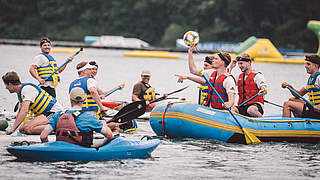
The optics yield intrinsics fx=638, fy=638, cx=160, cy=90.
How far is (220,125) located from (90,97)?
2.00 meters

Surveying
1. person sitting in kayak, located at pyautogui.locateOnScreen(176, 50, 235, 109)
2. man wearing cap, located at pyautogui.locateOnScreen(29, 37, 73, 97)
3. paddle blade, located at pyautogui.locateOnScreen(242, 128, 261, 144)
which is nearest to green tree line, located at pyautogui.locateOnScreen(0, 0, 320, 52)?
man wearing cap, located at pyautogui.locateOnScreen(29, 37, 73, 97)

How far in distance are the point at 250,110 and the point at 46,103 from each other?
322cm

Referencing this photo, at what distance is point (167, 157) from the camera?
28.7ft

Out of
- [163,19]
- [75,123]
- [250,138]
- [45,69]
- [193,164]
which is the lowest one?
[193,164]

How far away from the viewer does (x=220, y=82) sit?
9.59 metres

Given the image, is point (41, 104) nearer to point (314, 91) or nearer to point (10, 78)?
point (10, 78)

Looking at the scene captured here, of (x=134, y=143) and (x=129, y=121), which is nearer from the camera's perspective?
(x=134, y=143)

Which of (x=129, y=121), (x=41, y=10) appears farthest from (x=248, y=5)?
(x=129, y=121)

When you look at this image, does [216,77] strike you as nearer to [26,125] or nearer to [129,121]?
[129,121]

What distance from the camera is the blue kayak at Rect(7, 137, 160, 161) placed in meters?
7.75

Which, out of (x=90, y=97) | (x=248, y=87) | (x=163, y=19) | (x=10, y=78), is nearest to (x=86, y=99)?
(x=90, y=97)

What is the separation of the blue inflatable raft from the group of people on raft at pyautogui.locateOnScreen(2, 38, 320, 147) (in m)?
0.27

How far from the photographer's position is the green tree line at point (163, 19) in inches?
2023

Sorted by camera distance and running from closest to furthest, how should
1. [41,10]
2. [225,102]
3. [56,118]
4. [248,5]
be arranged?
[56,118], [225,102], [248,5], [41,10]
